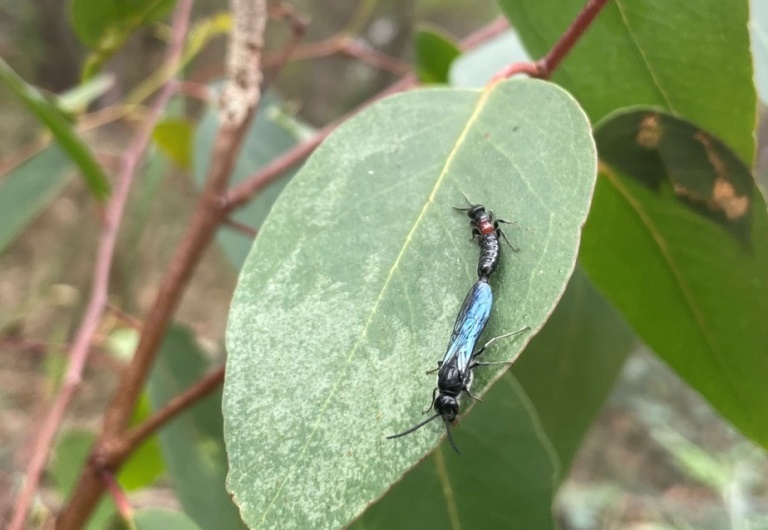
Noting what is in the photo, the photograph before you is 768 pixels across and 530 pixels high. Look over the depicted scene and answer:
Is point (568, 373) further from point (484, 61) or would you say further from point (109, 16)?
point (109, 16)

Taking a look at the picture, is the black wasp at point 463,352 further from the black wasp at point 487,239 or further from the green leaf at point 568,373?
the green leaf at point 568,373

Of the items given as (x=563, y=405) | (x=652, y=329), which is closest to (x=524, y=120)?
(x=652, y=329)

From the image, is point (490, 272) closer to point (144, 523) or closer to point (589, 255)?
point (589, 255)

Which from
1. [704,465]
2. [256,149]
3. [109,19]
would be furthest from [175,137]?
[704,465]

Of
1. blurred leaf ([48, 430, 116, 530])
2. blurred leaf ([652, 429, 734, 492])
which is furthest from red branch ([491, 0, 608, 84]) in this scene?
blurred leaf ([652, 429, 734, 492])

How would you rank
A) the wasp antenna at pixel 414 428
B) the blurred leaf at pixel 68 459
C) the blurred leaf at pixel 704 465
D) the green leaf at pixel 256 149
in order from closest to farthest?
the wasp antenna at pixel 414 428 → the green leaf at pixel 256 149 → the blurred leaf at pixel 68 459 → the blurred leaf at pixel 704 465

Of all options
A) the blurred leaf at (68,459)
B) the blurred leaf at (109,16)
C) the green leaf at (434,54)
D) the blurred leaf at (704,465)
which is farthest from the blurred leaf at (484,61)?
the blurred leaf at (704,465)
